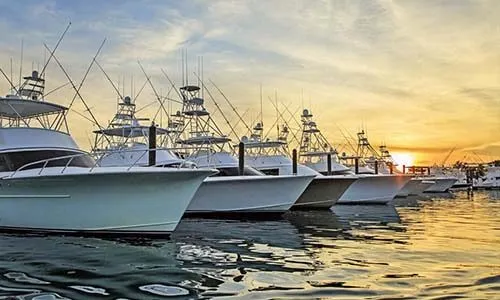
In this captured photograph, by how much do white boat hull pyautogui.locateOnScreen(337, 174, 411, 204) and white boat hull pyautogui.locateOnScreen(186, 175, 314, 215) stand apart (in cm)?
1224

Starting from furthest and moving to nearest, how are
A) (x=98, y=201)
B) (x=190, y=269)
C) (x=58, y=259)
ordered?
1. (x=98, y=201)
2. (x=58, y=259)
3. (x=190, y=269)

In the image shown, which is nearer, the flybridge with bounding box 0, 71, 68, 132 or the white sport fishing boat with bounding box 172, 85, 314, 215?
the flybridge with bounding box 0, 71, 68, 132

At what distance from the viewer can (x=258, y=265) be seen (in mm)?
10672

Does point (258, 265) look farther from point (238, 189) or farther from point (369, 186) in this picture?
point (369, 186)

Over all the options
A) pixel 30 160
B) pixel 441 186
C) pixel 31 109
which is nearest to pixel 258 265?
pixel 30 160

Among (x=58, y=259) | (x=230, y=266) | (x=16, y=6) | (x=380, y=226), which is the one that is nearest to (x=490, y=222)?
Result: (x=380, y=226)

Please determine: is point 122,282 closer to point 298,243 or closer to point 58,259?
point 58,259

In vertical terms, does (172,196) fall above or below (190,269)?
above

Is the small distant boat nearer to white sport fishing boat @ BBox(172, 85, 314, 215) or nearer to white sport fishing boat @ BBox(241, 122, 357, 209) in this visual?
white sport fishing boat @ BBox(241, 122, 357, 209)

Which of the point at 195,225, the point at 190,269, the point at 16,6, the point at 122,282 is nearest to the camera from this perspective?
the point at 122,282

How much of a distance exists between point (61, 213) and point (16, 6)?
6.64 m

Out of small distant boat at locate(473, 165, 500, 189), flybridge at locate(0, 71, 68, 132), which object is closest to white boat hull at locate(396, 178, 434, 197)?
flybridge at locate(0, 71, 68, 132)

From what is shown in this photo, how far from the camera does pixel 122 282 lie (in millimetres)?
9039

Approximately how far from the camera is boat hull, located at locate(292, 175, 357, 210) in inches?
1094
